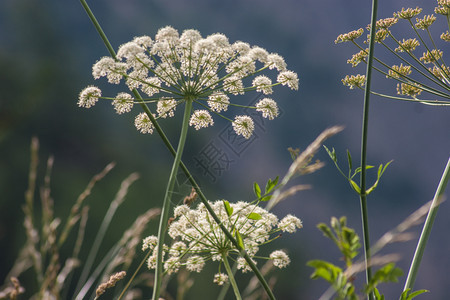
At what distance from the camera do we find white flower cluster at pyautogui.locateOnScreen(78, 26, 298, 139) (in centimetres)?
137

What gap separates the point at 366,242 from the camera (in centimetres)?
134

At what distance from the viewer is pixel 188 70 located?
55.9 inches

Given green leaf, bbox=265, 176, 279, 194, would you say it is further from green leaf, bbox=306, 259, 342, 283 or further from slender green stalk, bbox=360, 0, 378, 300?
green leaf, bbox=306, 259, 342, 283

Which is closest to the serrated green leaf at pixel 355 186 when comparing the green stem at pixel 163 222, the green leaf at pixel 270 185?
the green leaf at pixel 270 185

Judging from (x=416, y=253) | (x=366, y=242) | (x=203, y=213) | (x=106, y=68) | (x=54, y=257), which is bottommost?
(x=416, y=253)

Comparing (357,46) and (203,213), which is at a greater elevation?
(357,46)

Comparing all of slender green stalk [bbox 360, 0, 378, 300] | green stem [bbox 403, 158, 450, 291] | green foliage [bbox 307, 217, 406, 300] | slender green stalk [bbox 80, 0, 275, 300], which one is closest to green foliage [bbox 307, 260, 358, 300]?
green foliage [bbox 307, 217, 406, 300]

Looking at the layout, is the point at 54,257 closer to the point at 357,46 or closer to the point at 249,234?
the point at 249,234

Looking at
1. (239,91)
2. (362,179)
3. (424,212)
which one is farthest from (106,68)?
(424,212)

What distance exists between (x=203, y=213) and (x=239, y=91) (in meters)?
0.42

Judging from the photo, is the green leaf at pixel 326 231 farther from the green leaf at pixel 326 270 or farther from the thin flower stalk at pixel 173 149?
the thin flower stalk at pixel 173 149

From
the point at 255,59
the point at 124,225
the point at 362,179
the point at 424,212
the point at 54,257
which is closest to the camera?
the point at 424,212

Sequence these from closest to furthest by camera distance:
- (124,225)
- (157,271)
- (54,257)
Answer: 1. (54,257)
2. (157,271)
3. (124,225)

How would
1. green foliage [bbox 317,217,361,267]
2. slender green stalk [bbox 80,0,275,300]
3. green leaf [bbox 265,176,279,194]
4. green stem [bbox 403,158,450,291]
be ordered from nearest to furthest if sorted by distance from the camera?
green foliage [bbox 317,217,361,267]
slender green stalk [bbox 80,0,275,300]
green leaf [bbox 265,176,279,194]
green stem [bbox 403,158,450,291]
